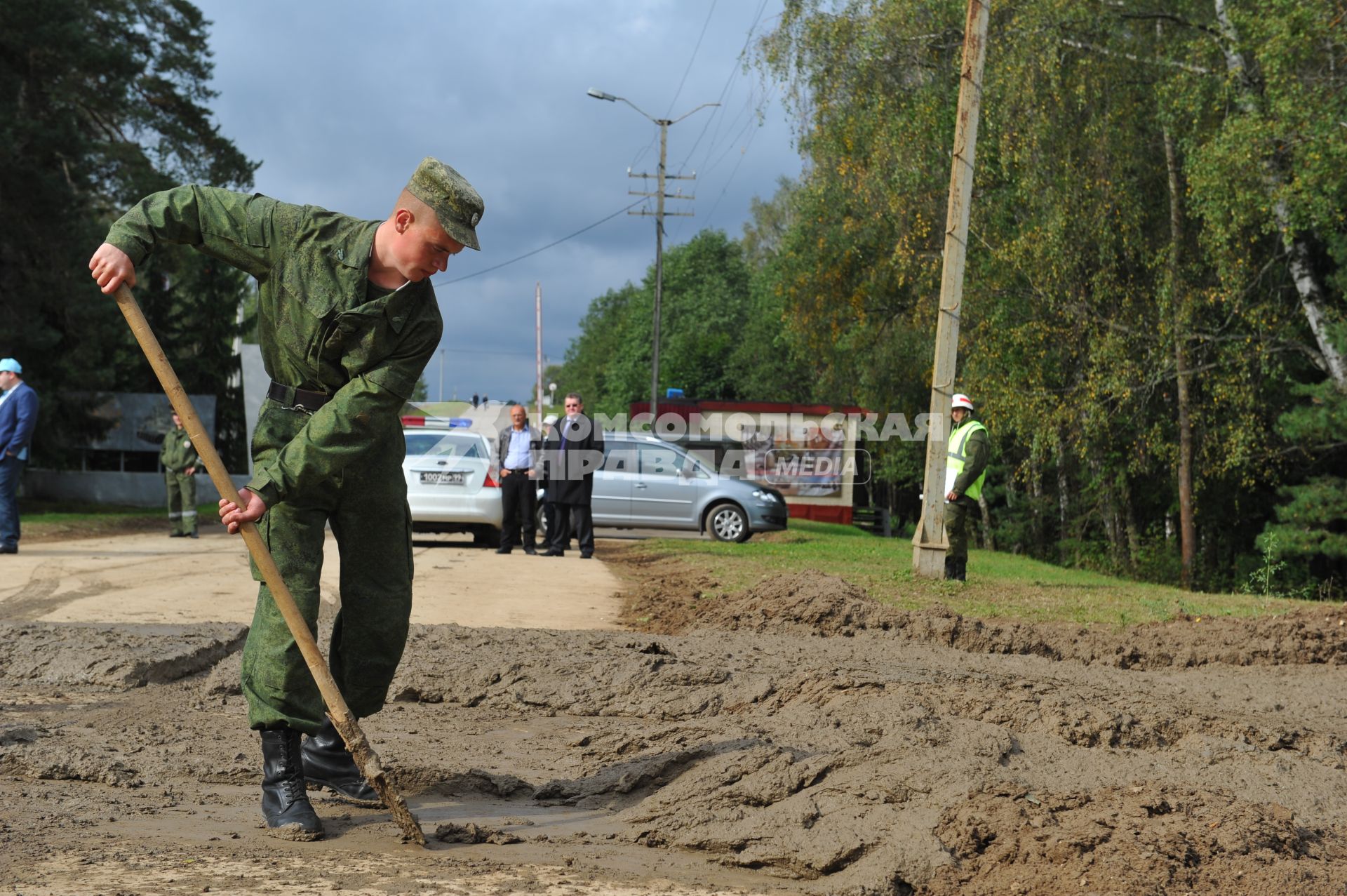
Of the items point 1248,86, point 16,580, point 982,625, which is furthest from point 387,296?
point 1248,86

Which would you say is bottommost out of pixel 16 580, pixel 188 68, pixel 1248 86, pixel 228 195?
pixel 16 580

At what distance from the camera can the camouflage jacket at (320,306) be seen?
4094 millimetres

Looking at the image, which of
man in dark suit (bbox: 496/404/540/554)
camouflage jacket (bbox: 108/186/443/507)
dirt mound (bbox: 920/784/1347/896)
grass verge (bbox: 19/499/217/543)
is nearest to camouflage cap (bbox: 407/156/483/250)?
camouflage jacket (bbox: 108/186/443/507)

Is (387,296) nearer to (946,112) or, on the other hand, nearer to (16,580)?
(16,580)

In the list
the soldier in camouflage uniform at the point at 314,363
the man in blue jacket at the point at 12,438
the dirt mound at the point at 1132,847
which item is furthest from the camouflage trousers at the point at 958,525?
the soldier in camouflage uniform at the point at 314,363

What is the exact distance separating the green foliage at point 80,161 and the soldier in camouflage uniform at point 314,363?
22.7 meters

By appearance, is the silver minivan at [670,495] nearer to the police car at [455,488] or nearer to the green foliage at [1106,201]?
the police car at [455,488]

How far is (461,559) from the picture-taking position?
16.0 m

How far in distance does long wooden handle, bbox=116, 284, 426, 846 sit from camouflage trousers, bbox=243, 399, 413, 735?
78 millimetres

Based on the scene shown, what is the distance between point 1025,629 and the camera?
9430 millimetres

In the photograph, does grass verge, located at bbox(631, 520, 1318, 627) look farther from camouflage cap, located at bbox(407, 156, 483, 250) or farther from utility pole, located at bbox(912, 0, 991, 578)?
camouflage cap, located at bbox(407, 156, 483, 250)

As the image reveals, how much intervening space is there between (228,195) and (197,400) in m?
28.0

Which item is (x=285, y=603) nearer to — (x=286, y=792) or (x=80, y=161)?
(x=286, y=792)

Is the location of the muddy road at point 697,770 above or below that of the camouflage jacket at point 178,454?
Answer: below
